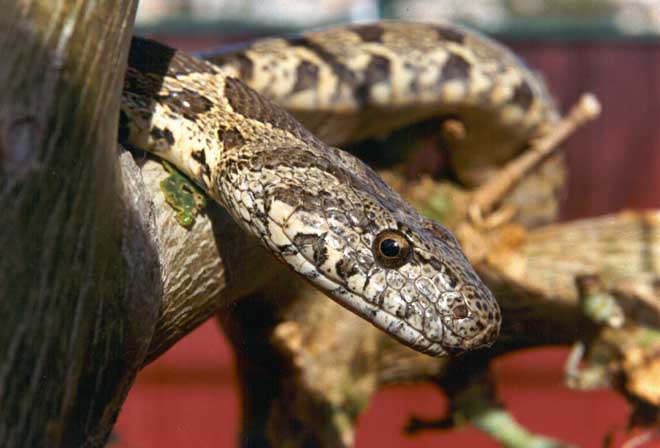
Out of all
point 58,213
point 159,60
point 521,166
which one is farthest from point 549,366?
point 58,213

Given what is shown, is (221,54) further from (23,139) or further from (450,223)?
(23,139)

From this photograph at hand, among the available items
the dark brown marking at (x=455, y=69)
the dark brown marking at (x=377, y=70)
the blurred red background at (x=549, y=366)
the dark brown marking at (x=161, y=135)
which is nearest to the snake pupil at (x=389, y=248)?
the dark brown marking at (x=161, y=135)

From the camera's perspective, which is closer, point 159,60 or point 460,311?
point 460,311

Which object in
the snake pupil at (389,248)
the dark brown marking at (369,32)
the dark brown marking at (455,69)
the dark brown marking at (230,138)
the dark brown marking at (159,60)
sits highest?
the dark brown marking at (159,60)

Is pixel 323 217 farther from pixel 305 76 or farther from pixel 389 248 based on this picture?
pixel 305 76

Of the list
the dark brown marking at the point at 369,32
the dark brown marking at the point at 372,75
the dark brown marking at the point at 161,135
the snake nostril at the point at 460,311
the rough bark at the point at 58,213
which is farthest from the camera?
the dark brown marking at the point at 369,32

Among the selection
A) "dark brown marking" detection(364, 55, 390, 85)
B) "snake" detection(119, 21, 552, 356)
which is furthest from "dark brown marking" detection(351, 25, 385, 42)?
"snake" detection(119, 21, 552, 356)

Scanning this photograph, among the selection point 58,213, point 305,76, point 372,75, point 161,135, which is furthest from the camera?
point 372,75

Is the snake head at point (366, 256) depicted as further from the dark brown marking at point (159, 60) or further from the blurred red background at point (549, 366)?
the blurred red background at point (549, 366)
